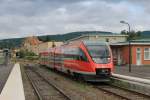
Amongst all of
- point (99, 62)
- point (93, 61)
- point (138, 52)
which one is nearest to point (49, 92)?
point (93, 61)

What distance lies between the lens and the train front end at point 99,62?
88.8 ft

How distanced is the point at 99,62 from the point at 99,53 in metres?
0.73

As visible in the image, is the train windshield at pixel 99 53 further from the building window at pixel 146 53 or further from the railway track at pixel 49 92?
the building window at pixel 146 53

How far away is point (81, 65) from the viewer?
28.4 meters

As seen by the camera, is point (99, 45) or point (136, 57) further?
point (136, 57)

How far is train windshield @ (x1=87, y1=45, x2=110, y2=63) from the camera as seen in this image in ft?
90.3

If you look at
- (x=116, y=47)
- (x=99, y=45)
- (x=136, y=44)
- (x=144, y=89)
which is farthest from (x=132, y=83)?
(x=116, y=47)

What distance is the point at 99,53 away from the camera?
2783 cm

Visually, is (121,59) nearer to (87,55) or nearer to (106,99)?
(87,55)

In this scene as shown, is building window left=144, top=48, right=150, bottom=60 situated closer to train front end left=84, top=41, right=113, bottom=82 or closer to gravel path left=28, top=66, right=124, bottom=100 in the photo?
train front end left=84, top=41, right=113, bottom=82

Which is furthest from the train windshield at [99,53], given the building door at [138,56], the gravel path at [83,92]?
the building door at [138,56]

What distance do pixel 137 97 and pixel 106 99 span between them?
176 centimetres

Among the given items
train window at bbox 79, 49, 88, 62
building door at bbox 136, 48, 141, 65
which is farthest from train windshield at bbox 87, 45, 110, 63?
building door at bbox 136, 48, 141, 65

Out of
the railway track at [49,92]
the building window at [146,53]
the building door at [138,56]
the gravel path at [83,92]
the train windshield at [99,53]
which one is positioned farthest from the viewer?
the building window at [146,53]
